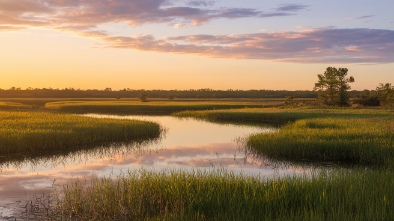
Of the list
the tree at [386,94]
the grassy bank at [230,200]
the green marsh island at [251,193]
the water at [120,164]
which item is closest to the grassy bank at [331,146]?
the green marsh island at [251,193]

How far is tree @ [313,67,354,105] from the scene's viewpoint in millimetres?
81875

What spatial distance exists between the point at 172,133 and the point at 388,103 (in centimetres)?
5398

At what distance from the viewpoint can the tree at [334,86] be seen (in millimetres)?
81875

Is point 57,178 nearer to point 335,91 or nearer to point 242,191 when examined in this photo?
point 242,191

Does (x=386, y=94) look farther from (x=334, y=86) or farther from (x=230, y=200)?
(x=230, y=200)

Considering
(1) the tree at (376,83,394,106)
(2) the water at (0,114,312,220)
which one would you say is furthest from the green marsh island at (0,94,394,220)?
(1) the tree at (376,83,394,106)

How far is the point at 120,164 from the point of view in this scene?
22312mm

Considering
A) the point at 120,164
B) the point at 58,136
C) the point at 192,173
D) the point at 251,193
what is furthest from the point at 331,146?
the point at 58,136

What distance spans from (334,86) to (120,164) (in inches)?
2684

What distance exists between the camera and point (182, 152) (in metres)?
27.3

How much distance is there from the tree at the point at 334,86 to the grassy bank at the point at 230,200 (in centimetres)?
7094

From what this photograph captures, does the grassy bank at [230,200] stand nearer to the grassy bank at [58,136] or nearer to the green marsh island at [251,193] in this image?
the green marsh island at [251,193]

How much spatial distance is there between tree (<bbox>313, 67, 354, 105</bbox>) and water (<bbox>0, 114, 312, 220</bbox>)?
55013 mm

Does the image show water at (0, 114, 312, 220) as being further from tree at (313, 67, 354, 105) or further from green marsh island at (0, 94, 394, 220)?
tree at (313, 67, 354, 105)
